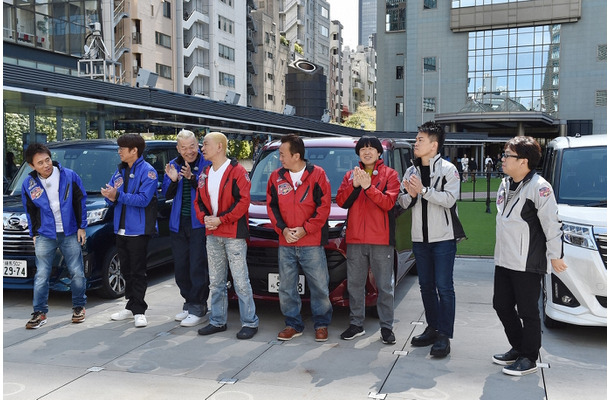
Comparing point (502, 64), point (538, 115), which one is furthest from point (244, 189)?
point (502, 64)

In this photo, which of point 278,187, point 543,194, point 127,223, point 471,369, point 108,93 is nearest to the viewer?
point 543,194

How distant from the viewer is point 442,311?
499 centimetres

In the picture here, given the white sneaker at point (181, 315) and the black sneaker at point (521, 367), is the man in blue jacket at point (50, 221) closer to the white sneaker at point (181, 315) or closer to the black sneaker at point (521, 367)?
the white sneaker at point (181, 315)

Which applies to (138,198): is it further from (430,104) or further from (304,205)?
(430,104)

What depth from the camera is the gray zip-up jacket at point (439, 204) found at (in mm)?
4832

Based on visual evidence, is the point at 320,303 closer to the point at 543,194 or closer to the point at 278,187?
the point at 278,187

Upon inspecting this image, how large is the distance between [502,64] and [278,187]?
6375 cm

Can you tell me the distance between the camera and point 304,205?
207 inches

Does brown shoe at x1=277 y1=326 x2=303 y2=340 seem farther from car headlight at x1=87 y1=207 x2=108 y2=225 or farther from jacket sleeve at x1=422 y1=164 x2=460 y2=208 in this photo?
car headlight at x1=87 y1=207 x2=108 y2=225

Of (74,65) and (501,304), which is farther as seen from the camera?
(74,65)

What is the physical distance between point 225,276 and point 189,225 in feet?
2.33

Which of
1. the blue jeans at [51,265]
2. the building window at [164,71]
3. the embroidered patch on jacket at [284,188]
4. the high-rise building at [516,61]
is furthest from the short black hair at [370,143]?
the high-rise building at [516,61]

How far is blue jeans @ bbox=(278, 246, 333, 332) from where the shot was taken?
209 inches

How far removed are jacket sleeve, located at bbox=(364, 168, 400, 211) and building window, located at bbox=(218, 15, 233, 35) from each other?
2246 inches
